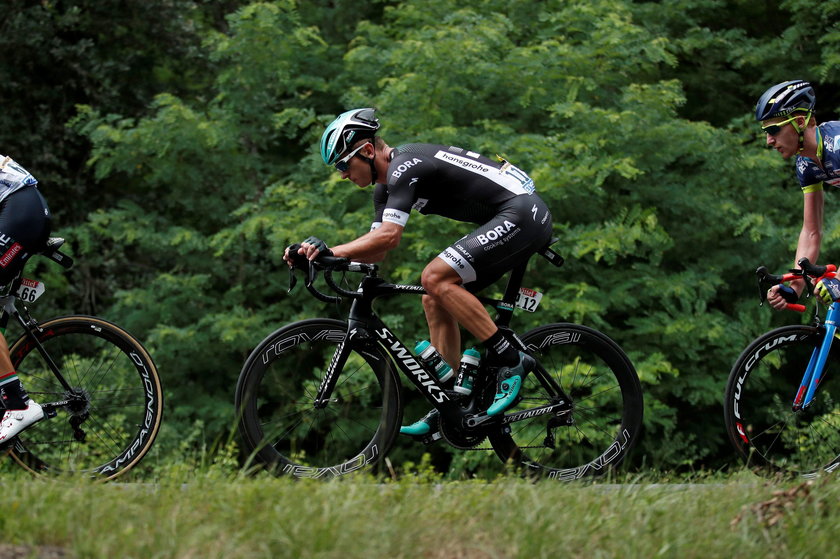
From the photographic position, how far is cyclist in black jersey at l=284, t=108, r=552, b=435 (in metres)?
5.04

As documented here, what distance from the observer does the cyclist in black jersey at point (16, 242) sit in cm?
498

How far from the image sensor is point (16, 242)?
16.6ft

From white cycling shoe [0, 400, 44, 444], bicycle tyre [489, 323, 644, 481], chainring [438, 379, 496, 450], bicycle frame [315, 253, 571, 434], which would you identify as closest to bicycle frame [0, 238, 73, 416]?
white cycling shoe [0, 400, 44, 444]

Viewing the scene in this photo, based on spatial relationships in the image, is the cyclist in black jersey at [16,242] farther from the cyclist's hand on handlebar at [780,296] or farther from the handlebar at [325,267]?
the cyclist's hand on handlebar at [780,296]

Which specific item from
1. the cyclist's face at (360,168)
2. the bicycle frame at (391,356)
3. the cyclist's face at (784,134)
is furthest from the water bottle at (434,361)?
the cyclist's face at (784,134)

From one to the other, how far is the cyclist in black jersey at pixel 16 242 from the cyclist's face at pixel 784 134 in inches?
161

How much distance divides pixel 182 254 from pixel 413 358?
282 inches

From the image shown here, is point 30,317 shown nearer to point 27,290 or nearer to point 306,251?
point 27,290

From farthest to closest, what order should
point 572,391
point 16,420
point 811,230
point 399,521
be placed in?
point 572,391
point 811,230
point 16,420
point 399,521

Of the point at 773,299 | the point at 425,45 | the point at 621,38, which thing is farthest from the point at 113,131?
the point at 773,299

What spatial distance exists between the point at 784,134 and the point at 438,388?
2408 millimetres

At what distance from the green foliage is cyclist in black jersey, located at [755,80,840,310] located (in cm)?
407

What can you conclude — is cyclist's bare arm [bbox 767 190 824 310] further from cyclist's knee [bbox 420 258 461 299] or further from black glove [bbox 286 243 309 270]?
black glove [bbox 286 243 309 270]

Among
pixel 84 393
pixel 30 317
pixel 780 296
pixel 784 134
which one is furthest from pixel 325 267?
pixel 784 134
